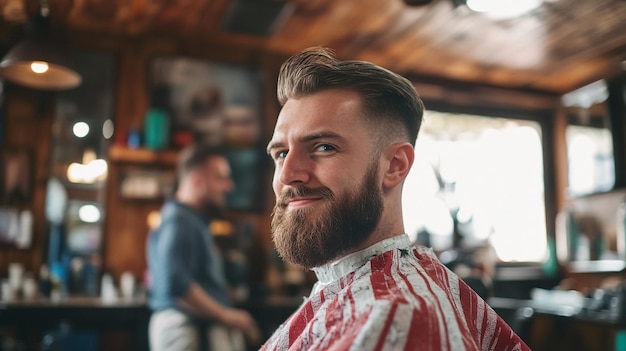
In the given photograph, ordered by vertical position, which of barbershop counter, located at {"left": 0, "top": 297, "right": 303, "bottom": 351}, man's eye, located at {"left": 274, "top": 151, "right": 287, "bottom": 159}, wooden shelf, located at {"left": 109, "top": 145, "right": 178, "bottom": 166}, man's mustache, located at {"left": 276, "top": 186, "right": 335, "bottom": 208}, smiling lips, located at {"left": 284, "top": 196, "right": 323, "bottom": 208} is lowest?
barbershop counter, located at {"left": 0, "top": 297, "right": 303, "bottom": 351}

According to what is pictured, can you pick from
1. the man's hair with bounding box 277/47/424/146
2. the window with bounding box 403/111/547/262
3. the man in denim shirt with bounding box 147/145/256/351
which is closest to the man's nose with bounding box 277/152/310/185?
A: the man's hair with bounding box 277/47/424/146

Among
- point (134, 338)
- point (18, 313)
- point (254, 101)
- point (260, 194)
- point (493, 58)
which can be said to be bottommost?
point (134, 338)

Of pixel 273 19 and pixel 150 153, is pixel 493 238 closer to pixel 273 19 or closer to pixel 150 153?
pixel 273 19

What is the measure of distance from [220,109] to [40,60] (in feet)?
6.10

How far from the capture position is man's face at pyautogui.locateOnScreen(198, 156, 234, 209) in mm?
3061

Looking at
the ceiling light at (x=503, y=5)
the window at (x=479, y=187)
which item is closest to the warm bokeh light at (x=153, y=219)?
the window at (x=479, y=187)

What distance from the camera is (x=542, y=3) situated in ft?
12.8

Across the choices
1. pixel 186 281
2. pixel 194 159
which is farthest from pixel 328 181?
pixel 194 159

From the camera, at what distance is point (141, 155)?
427 cm

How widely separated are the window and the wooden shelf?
2.15m

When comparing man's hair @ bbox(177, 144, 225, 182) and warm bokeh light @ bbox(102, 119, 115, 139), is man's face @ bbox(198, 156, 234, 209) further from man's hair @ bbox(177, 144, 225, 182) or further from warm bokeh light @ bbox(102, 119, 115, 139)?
warm bokeh light @ bbox(102, 119, 115, 139)

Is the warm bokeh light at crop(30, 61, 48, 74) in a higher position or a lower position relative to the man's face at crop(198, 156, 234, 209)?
higher

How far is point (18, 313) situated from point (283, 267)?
1997 mm

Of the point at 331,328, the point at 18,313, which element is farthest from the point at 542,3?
the point at 18,313
